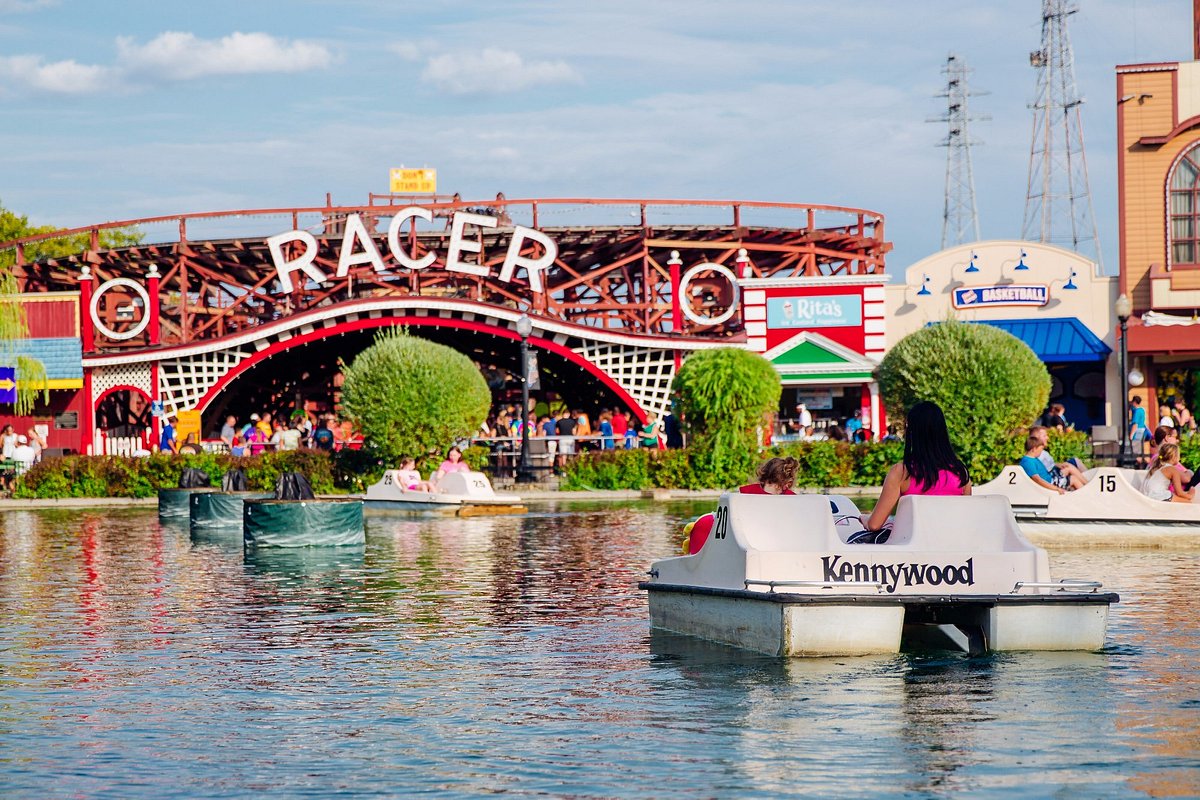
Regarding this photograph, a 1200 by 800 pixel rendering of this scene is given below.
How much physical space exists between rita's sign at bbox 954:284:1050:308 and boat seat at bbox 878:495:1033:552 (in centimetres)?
3395

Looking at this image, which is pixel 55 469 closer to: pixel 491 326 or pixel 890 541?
pixel 491 326

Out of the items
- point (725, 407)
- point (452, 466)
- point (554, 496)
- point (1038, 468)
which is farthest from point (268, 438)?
point (1038, 468)

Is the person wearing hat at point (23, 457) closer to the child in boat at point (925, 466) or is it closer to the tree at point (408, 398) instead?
the tree at point (408, 398)

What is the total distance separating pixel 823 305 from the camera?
1783 inches

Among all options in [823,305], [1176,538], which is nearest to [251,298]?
[823,305]

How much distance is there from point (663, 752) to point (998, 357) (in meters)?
24.7

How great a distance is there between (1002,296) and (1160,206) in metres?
4.60

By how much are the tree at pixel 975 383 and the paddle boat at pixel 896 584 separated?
68.8ft

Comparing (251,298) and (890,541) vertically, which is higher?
(251,298)

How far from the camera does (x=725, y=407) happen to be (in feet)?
112

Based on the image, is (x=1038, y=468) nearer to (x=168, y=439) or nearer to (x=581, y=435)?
(x=581, y=435)

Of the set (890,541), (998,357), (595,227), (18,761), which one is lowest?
(18,761)

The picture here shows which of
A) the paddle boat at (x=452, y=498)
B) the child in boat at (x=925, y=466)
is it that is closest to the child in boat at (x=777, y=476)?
the child in boat at (x=925, y=466)

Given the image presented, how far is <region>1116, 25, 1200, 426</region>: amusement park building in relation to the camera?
139 ft
